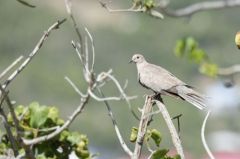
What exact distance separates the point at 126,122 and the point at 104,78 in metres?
38.5

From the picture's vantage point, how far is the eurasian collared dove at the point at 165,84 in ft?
10.1

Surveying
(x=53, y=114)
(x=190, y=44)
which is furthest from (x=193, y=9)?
(x=53, y=114)

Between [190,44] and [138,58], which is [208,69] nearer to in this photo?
[190,44]

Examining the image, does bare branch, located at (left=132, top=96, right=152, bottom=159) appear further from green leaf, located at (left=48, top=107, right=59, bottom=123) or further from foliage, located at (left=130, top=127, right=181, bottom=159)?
green leaf, located at (left=48, top=107, right=59, bottom=123)

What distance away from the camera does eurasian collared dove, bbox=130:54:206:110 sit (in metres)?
3.09

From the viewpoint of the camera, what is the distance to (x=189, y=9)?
4.10 meters

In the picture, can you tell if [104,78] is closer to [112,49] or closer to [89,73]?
[89,73]

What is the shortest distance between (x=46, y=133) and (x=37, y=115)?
69 mm

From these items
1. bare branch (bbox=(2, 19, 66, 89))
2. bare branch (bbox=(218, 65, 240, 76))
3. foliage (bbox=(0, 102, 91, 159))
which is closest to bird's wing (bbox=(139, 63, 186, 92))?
bare branch (bbox=(218, 65, 240, 76))

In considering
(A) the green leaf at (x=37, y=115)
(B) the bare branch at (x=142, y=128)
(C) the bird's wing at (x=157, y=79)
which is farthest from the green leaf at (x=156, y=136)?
(C) the bird's wing at (x=157, y=79)

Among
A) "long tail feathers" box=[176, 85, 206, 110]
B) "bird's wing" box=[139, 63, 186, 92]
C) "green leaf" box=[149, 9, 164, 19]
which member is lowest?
"long tail feathers" box=[176, 85, 206, 110]

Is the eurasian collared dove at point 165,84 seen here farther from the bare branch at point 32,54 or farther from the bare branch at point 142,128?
the bare branch at point 32,54

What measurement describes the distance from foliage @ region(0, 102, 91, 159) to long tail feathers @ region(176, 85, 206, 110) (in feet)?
1.19

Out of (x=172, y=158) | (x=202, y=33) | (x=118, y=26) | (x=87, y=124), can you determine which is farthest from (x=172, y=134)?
(x=118, y=26)
